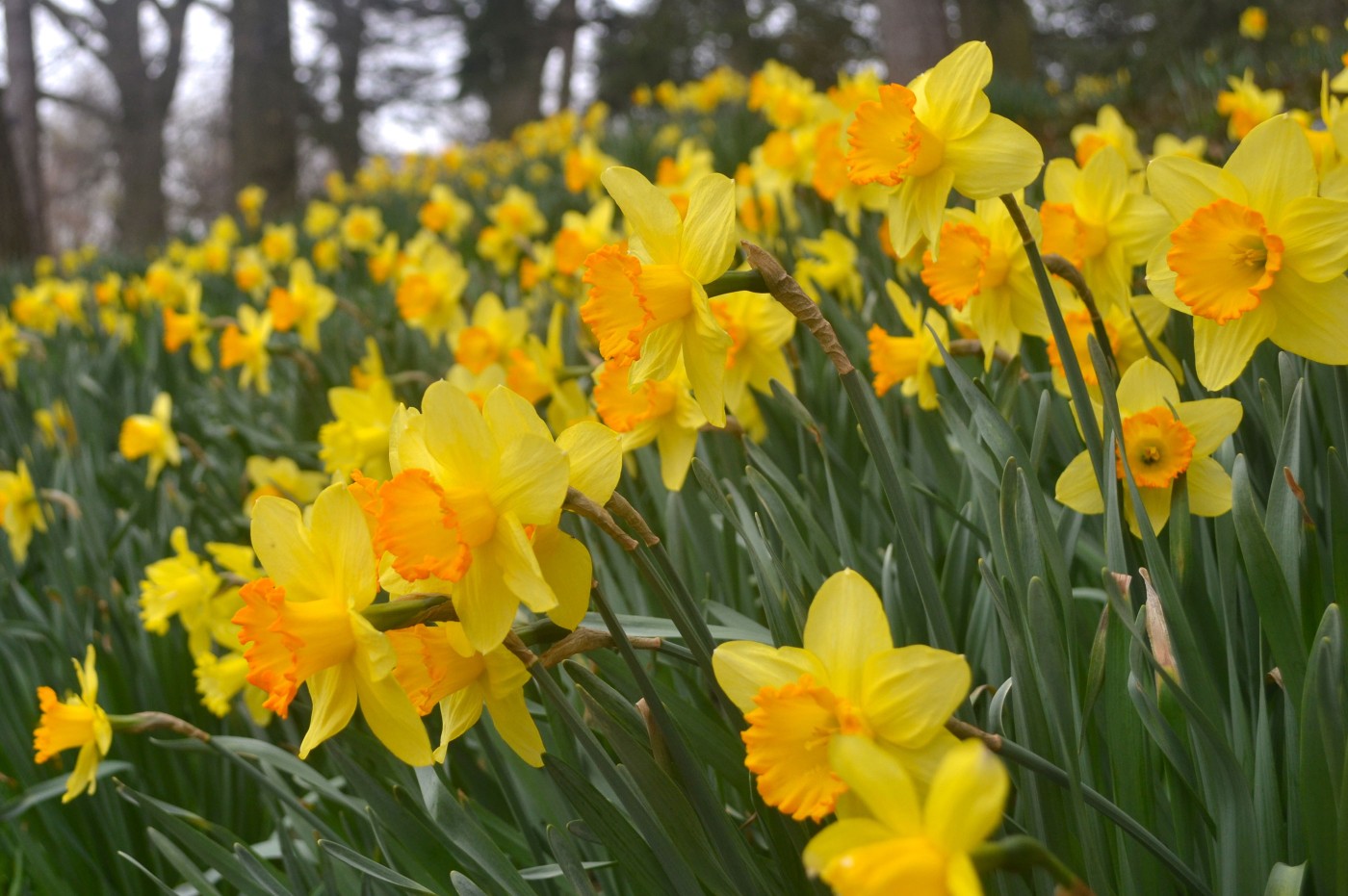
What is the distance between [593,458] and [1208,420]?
25.1 inches

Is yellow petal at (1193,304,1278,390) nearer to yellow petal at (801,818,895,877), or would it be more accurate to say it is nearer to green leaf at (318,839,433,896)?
yellow petal at (801,818,895,877)

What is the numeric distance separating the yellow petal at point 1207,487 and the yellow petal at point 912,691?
56 centimetres

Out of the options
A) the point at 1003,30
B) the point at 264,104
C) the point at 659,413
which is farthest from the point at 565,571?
the point at 264,104

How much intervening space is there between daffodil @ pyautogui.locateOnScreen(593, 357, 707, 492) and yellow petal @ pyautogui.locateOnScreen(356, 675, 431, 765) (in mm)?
541

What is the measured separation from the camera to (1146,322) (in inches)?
51.3

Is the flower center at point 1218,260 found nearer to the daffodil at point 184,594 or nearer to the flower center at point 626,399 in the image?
the flower center at point 626,399

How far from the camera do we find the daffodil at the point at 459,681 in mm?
787

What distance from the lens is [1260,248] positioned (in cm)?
98

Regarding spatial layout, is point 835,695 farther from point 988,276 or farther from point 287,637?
point 988,276

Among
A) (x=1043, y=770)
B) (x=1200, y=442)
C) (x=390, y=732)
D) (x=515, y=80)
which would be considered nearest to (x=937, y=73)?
(x=1200, y=442)

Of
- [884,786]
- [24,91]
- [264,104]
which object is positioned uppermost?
[24,91]

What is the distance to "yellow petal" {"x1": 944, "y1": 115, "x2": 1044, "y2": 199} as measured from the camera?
101 centimetres

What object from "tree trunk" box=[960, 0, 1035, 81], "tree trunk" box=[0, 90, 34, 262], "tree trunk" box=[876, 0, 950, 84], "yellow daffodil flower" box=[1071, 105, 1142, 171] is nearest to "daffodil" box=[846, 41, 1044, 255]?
"yellow daffodil flower" box=[1071, 105, 1142, 171]

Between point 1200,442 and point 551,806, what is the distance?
2.54 feet
